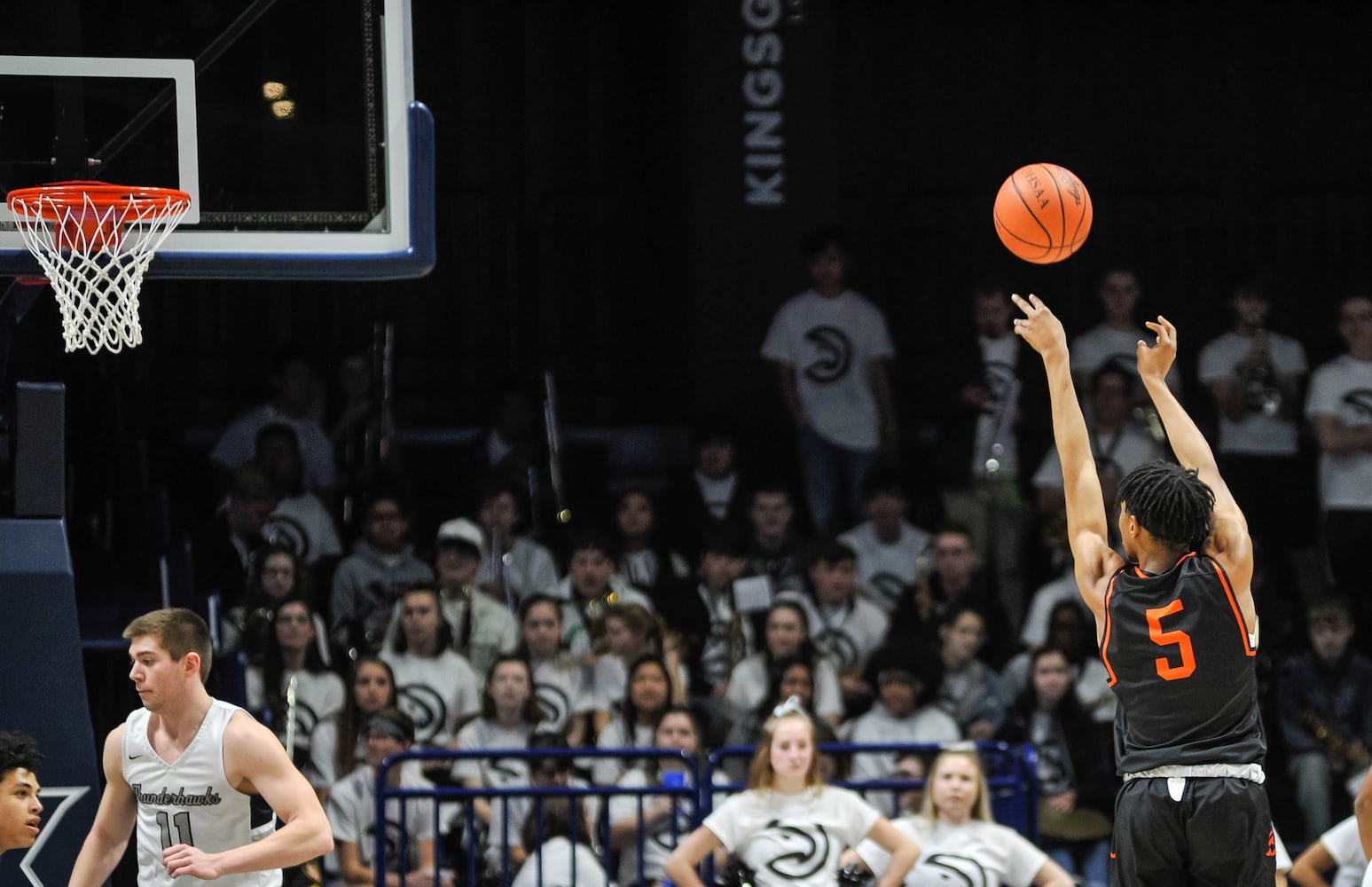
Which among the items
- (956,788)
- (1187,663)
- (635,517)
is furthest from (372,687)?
(1187,663)

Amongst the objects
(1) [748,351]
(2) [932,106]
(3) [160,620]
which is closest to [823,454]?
(1) [748,351]

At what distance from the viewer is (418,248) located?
6980 mm

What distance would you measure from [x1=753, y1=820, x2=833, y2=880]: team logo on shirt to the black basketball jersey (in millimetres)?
3137

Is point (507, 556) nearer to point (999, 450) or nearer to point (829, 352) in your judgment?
point (829, 352)

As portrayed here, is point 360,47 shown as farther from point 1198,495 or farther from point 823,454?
point 823,454

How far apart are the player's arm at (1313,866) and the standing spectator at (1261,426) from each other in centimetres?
351

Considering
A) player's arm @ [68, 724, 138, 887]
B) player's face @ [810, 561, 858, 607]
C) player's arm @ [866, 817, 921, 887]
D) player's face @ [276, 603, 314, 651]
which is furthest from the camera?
player's face @ [810, 561, 858, 607]

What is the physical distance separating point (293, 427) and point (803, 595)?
120 inches

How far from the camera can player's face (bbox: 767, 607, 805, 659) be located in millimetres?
9602

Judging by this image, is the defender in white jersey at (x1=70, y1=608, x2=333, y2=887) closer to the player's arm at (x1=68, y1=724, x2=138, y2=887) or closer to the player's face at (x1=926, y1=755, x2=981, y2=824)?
the player's arm at (x1=68, y1=724, x2=138, y2=887)

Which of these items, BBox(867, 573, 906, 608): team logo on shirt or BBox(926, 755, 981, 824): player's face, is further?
BBox(867, 573, 906, 608): team logo on shirt

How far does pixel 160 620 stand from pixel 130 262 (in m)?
2.00

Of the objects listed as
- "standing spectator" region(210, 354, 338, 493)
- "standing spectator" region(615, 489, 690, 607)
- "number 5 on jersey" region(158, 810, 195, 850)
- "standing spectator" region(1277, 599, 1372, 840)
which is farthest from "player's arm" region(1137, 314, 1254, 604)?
"standing spectator" region(210, 354, 338, 493)

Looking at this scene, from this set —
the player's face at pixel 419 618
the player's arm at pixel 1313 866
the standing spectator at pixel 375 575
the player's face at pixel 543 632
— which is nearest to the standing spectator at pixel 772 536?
the player's face at pixel 543 632
